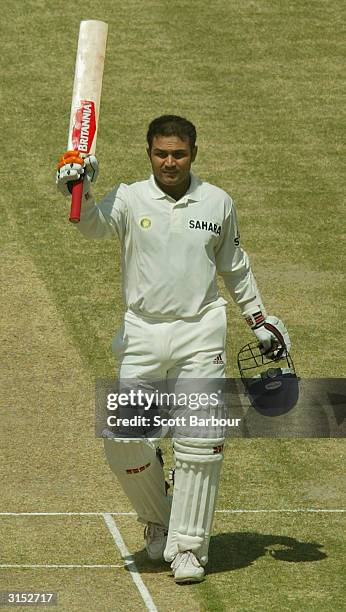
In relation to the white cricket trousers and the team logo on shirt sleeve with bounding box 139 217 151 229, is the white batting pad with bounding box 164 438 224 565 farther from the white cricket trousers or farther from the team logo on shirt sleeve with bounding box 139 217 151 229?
the team logo on shirt sleeve with bounding box 139 217 151 229

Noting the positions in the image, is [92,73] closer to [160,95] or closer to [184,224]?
[184,224]

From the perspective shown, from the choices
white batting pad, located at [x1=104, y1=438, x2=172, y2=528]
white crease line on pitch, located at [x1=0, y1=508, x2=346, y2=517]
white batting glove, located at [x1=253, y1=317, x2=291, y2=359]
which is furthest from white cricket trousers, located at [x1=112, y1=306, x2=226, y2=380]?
white crease line on pitch, located at [x1=0, y1=508, x2=346, y2=517]

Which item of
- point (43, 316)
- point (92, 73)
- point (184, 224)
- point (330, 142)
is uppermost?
point (92, 73)

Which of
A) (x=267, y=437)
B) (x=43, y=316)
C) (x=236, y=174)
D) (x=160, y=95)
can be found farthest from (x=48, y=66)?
(x=267, y=437)

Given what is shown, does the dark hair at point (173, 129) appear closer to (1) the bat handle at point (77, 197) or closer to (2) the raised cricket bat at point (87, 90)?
(2) the raised cricket bat at point (87, 90)

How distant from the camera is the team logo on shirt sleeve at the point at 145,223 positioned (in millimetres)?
9610

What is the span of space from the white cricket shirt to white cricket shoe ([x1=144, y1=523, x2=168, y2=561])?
137 cm

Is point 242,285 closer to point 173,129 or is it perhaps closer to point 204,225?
point 204,225

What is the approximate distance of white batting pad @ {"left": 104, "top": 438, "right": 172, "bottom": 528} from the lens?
9.64m

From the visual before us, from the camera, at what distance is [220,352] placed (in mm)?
9672

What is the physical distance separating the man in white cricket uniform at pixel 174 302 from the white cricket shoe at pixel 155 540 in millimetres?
168

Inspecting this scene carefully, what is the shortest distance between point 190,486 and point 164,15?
1326 cm

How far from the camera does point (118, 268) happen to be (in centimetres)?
1633

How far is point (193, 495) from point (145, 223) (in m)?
1.67
